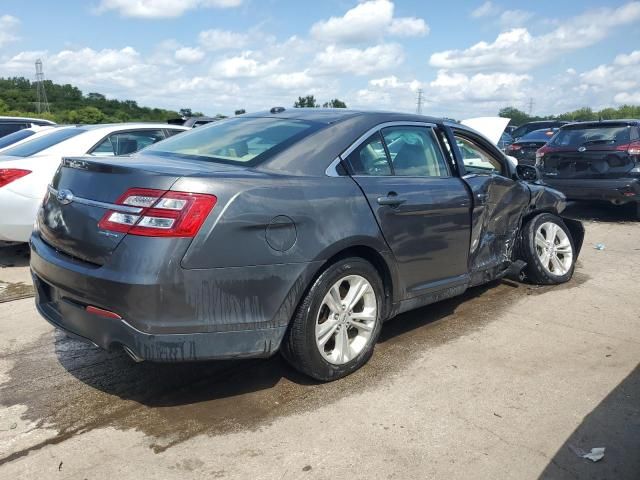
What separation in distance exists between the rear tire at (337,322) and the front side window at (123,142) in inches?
153

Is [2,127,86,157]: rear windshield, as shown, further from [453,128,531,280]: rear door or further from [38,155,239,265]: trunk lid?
[453,128,531,280]: rear door

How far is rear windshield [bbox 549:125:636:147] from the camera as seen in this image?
907 cm

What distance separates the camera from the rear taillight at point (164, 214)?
2777mm

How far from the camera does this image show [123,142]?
6.81 m

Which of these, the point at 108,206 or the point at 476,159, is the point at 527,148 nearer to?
the point at 476,159

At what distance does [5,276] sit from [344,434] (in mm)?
Answer: 4528

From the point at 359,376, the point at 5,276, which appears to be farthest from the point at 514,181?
the point at 5,276

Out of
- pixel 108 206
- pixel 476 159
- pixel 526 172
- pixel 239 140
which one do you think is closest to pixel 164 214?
pixel 108 206

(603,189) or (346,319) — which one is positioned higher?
(603,189)

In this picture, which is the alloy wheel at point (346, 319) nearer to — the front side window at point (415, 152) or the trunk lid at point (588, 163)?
the front side window at point (415, 152)

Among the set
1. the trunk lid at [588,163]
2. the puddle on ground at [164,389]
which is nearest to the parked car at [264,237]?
the puddle on ground at [164,389]

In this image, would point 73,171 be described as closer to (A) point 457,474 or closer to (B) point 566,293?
(A) point 457,474

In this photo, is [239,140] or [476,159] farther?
[476,159]

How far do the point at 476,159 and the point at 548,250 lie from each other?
1352 millimetres
